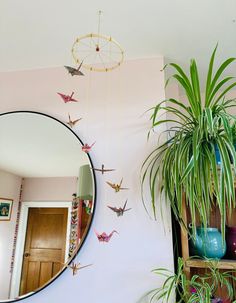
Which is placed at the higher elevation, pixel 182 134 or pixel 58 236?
pixel 182 134

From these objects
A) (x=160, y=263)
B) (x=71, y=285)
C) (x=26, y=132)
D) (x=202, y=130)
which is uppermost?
(x=26, y=132)

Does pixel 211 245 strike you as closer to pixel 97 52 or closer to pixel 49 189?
pixel 49 189

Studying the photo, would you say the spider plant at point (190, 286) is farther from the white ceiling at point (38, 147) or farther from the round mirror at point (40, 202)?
the white ceiling at point (38, 147)

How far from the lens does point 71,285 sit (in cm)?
116

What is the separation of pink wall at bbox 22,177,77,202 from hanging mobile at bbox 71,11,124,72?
0.67m

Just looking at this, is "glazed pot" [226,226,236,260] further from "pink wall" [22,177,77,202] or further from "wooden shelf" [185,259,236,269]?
"pink wall" [22,177,77,202]

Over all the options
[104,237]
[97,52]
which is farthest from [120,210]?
[97,52]

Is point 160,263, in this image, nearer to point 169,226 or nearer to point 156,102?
point 169,226

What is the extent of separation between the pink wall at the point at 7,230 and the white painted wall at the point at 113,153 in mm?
176

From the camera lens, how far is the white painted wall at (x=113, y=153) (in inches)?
44.1

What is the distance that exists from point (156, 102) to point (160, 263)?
859mm

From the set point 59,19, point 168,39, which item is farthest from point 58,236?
point 168,39

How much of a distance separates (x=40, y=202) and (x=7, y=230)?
0.86 feet

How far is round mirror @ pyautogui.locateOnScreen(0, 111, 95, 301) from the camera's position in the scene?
1210 millimetres
